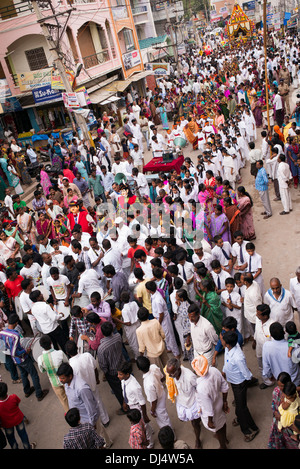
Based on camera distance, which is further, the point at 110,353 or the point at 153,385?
the point at 110,353

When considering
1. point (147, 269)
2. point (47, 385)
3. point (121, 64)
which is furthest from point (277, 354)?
point (121, 64)

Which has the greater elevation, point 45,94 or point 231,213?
point 45,94

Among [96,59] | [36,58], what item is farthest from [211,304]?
[96,59]

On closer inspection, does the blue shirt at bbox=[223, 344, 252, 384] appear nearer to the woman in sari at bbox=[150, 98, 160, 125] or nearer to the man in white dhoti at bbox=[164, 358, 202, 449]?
the man in white dhoti at bbox=[164, 358, 202, 449]

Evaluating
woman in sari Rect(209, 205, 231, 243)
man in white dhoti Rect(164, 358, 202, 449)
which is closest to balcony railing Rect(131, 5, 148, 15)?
woman in sari Rect(209, 205, 231, 243)

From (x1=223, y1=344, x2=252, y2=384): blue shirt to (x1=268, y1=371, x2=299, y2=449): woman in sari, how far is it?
41cm

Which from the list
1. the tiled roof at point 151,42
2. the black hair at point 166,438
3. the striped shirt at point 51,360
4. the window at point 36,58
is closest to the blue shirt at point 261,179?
the striped shirt at point 51,360

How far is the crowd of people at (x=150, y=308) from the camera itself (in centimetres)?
416

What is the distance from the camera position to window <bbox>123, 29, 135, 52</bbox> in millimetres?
28939

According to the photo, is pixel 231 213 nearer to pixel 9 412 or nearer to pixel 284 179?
pixel 284 179

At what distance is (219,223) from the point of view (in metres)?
7.12

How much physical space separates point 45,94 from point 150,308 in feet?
49.3

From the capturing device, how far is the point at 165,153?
12.0 meters

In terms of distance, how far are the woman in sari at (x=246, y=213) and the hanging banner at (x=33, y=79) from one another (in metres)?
13.3
